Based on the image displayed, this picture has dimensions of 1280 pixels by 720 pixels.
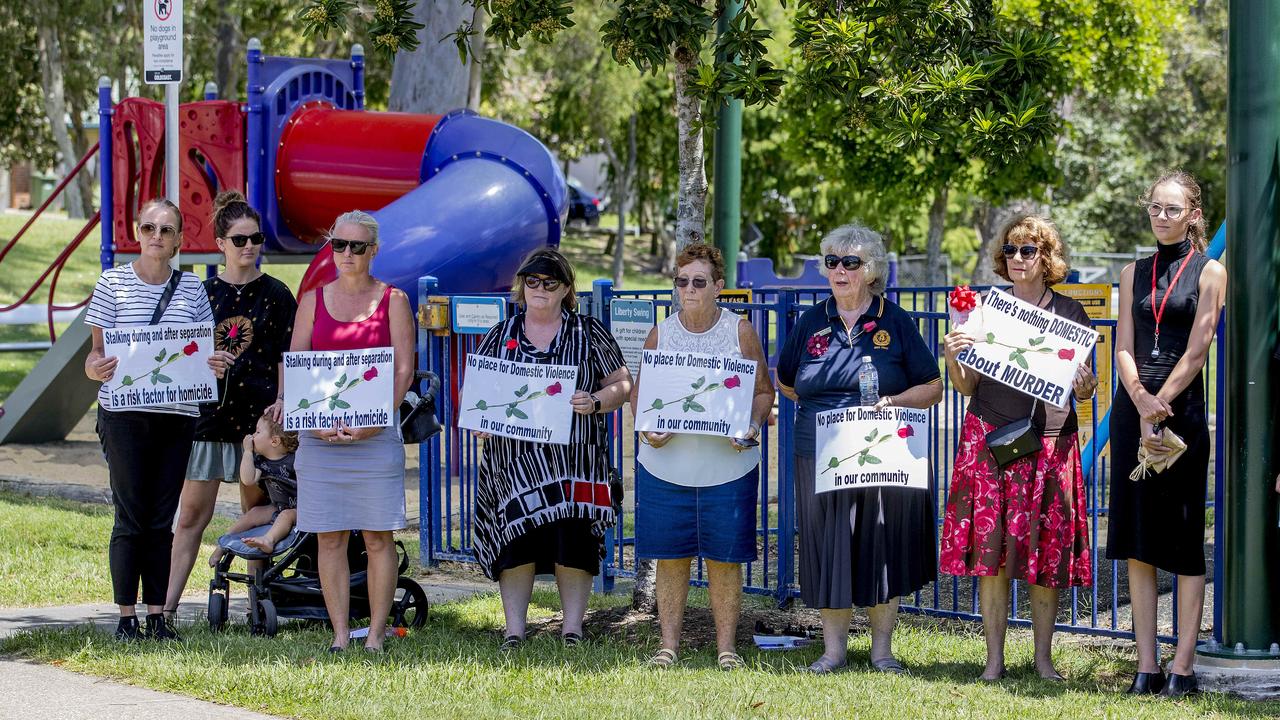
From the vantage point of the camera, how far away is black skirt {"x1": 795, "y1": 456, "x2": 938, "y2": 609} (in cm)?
607

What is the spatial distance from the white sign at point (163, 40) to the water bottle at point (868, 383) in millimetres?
4258

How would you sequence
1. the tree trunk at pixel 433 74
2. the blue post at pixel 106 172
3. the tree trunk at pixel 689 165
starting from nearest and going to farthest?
the tree trunk at pixel 689 165, the blue post at pixel 106 172, the tree trunk at pixel 433 74

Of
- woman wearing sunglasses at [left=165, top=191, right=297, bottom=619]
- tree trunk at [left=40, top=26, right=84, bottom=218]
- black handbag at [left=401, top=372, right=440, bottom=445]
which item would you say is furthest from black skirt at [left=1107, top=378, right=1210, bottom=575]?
tree trunk at [left=40, top=26, right=84, bottom=218]

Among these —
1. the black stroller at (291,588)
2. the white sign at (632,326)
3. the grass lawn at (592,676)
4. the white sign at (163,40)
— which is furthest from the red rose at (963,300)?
the white sign at (163,40)

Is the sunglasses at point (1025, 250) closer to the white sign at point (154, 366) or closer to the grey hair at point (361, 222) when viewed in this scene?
the grey hair at point (361, 222)

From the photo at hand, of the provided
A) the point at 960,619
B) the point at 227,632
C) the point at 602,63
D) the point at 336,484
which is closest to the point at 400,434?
the point at 336,484

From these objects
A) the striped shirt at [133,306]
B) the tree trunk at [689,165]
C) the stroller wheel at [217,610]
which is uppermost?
the tree trunk at [689,165]

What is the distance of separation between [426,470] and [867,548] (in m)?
3.47

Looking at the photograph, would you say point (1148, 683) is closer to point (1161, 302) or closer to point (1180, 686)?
point (1180, 686)

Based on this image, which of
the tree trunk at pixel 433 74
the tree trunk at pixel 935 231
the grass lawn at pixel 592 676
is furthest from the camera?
the tree trunk at pixel 935 231

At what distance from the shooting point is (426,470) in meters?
8.83

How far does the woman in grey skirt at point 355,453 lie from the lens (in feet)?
21.1

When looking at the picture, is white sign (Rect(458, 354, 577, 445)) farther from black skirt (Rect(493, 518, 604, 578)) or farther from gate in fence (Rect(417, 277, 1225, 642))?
gate in fence (Rect(417, 277, 1225, 642))

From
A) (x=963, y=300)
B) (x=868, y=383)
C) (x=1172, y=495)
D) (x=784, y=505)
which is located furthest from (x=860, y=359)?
(x=784, y=505)
